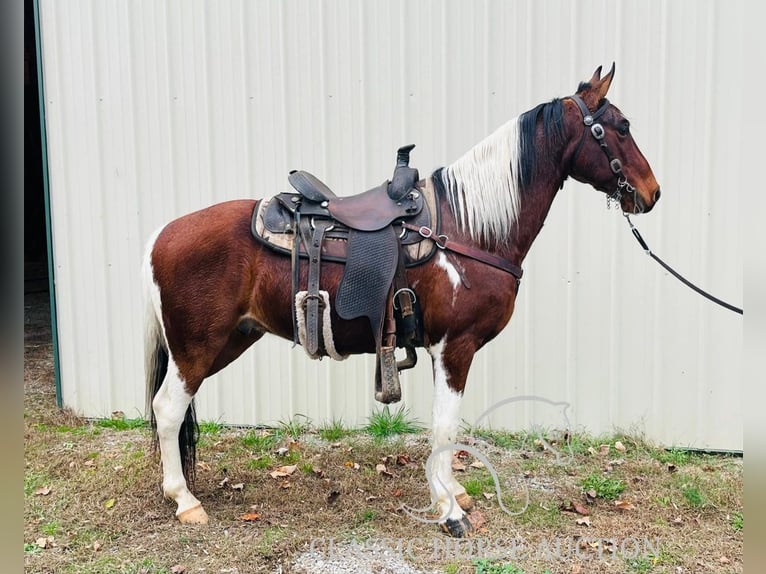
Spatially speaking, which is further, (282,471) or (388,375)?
(282,471)

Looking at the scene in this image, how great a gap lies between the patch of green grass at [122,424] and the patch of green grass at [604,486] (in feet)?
10.2

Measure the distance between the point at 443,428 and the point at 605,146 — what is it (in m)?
1.46

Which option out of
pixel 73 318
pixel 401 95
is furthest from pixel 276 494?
pixel 401 95

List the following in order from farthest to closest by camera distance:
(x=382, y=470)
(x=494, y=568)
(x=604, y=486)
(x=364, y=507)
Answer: (x=382, y=470) → (x=604, y=486) → (x=364, y=507) → (x=494, y=568)

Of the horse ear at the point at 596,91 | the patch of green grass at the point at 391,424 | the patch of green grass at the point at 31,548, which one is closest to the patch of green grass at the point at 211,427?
the patch of green grass at the point at 391,424

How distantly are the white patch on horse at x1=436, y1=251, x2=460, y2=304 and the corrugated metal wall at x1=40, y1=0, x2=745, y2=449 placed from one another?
151cm

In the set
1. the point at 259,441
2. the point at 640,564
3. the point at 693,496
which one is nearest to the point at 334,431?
the point at 259,441

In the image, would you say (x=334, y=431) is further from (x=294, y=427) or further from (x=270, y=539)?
(x=270, y=539)

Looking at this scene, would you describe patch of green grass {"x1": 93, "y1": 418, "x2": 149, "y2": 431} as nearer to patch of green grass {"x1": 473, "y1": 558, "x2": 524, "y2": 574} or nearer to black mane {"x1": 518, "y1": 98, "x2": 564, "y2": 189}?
patch of green grass {"x1": 473, "y1": 558, "x2": 524, "y2": 574}

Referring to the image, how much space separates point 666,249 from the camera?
372 centimetres

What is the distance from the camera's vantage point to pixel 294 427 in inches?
160

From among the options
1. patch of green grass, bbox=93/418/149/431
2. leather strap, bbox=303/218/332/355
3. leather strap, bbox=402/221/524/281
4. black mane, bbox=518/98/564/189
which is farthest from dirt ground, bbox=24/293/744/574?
black mane, bbox=518/98/564/189

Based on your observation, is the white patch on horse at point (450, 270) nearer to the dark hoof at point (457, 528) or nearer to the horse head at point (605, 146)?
the horse head at point (605, 146)

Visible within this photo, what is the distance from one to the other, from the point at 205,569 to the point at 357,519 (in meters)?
0.76
